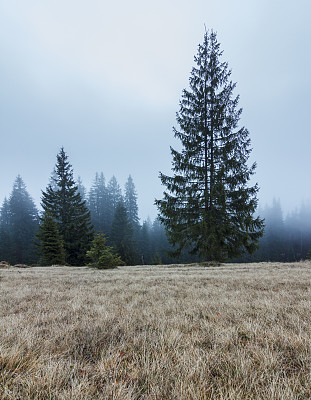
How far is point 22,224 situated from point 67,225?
2201 centimetres

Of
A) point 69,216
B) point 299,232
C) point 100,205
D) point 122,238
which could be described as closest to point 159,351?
point 69,216

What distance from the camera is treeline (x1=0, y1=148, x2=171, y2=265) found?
65.5ft

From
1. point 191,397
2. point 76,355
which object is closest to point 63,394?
point 76,355

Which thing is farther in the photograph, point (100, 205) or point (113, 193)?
point (113, 193)

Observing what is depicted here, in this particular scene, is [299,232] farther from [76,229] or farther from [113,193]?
[76,229]

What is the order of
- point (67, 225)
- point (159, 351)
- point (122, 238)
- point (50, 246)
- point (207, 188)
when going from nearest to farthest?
point (159, 351) < point (207, 188) < point (50, 246) < point (67, 225) < point (122, 238)

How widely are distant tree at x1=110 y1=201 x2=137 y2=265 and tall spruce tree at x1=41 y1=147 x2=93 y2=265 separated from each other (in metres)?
7.86

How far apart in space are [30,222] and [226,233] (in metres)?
41.7

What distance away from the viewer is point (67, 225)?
2370cm

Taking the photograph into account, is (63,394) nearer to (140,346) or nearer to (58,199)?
(140,346)

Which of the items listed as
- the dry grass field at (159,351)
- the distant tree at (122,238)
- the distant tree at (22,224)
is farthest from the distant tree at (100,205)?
the dry grass field at (159,351)

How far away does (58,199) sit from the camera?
24.8m

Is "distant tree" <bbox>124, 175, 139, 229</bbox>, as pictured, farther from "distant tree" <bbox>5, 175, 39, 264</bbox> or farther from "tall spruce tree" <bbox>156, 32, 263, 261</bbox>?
"tall spruce tree" <bbox>156, 32, 263, 261</bbox>

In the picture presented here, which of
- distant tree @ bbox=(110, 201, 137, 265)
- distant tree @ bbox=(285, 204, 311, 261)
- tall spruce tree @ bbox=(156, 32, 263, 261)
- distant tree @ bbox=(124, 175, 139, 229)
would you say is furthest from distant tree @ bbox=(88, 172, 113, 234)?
distant tree @ bbox=(285, 204, 311, 261)
